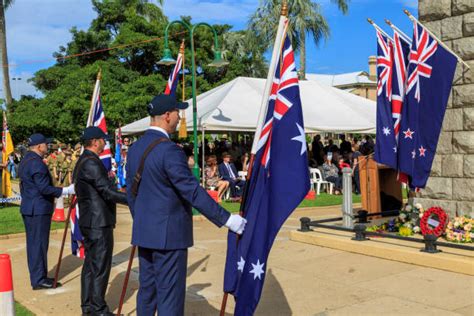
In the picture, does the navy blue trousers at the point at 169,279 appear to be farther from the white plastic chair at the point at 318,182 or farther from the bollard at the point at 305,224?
the white plastic chair at the point at 318,182

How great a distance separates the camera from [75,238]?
6938 mm

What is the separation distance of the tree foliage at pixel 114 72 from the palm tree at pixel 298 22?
5.44 ft

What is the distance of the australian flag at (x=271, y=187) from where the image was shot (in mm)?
4125

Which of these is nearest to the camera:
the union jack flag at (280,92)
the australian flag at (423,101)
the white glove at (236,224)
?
the white glove at (236,224)

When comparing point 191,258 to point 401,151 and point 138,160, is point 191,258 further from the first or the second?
point 138,160

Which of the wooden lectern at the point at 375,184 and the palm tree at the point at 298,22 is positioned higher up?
the palm tree at the point at 298,22

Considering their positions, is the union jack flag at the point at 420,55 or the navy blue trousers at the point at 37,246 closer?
the navy blue trousers at the point at 37,246

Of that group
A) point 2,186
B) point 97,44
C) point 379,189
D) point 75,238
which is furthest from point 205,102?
point 97,44

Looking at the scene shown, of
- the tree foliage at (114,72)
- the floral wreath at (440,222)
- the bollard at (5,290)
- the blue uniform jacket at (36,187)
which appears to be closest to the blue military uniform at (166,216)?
the bollard at (5,290)

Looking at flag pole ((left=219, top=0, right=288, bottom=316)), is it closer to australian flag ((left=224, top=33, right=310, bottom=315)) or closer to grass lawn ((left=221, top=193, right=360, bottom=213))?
australian flag ((left=224, top=33, right=310, bottom=315))

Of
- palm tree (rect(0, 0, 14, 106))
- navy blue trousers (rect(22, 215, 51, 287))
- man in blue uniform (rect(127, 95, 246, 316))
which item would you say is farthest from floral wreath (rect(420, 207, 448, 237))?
palm tree (rect(0, 0, 14, 106))

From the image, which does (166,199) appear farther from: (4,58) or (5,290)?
(4,58)

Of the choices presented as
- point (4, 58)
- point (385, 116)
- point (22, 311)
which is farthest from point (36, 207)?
point (4, 58)

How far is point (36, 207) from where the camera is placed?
6.88 metres
